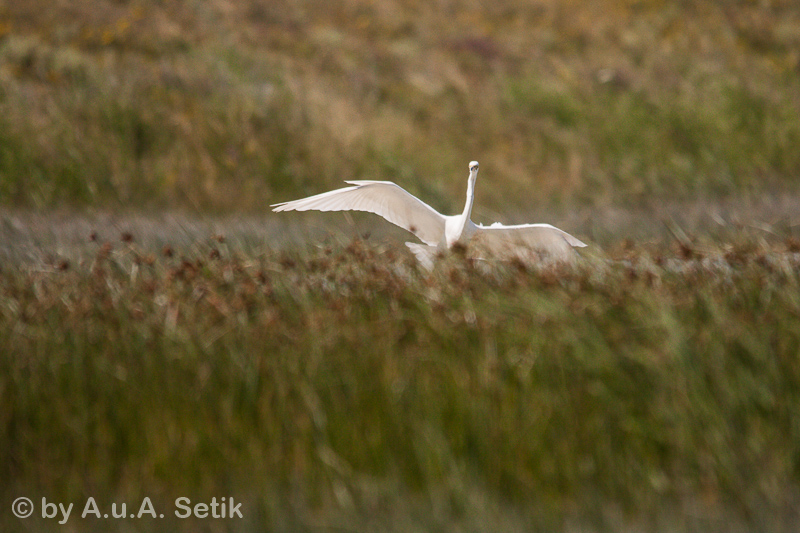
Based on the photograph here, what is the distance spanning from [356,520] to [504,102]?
41.8 feet

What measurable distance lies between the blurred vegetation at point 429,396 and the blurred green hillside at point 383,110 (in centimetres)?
741

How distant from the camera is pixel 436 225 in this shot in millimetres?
5730

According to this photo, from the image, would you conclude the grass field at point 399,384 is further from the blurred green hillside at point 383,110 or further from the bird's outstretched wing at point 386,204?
the blurred green hillside at point 383,110

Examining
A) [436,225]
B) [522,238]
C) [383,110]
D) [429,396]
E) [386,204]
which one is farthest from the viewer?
[383,110]

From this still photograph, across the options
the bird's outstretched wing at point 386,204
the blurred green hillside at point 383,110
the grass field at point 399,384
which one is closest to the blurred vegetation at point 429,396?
the grass field at point 399,384

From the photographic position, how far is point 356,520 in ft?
9.42

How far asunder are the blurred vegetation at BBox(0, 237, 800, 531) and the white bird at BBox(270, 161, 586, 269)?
0.56m

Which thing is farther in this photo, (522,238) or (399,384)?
(522,238)

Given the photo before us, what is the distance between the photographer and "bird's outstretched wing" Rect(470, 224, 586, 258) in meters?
4.93

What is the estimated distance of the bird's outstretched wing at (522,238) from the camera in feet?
16.2

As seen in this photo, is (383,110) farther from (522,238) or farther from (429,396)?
(429,396)

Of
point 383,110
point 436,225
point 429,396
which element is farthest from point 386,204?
point 383,110

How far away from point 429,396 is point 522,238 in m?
2.03

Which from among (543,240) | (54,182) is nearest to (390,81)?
(54,182)
